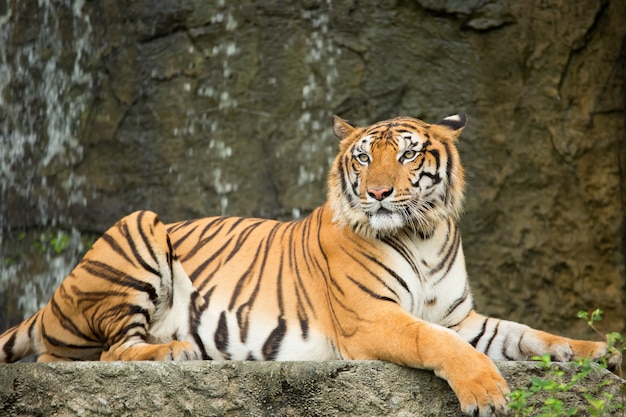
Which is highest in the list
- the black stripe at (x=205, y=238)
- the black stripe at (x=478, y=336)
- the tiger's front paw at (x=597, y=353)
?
the black stripe at (x=205, y=238)

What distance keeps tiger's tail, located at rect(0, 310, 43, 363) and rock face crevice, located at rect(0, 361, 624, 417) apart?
1.06 metres

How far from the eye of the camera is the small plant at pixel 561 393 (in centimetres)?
321

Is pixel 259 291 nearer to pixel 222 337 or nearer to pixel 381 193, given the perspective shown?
pixel 222 337

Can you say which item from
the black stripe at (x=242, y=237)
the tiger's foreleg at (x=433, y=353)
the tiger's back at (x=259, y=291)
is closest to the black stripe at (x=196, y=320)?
the tiger's back at (x=259, y=291)

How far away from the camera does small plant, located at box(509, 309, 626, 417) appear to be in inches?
126

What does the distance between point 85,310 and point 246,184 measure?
336cm

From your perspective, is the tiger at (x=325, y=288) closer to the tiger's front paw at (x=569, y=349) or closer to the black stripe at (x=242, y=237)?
the tiger's front paw at (x=569, y=349)

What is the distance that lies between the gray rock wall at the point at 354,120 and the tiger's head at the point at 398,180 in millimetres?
3053

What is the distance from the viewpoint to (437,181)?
436 cm

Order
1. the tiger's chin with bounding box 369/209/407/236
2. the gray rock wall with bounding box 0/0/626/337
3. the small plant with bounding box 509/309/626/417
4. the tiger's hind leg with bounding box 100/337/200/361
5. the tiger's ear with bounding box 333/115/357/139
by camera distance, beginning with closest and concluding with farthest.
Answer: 1. the small plant with bounding box 509/309/626/417
2. the tiger's hind leg with bounding box 100/337/200/361
3. the tiger's chin with bounding box 369/209/407/236
4. the tiger's ear with bounding box 333/115/357/139
5. the gray rock wall with bounding box 0/0/626/337

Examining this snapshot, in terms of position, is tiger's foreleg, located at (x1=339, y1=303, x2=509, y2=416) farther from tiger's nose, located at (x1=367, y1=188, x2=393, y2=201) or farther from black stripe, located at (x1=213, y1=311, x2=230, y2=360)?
black stripe, located at (x1=213, y1=311, x2=230, y2=360)

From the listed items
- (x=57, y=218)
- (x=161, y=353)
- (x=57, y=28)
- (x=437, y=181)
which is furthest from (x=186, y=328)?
(x=57, y=28)

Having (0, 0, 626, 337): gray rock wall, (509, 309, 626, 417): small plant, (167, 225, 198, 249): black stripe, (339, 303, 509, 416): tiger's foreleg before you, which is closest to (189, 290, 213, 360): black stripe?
(167, 225, 198, 249): black stripe

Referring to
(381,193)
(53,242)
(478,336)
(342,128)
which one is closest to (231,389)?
(381,193)
